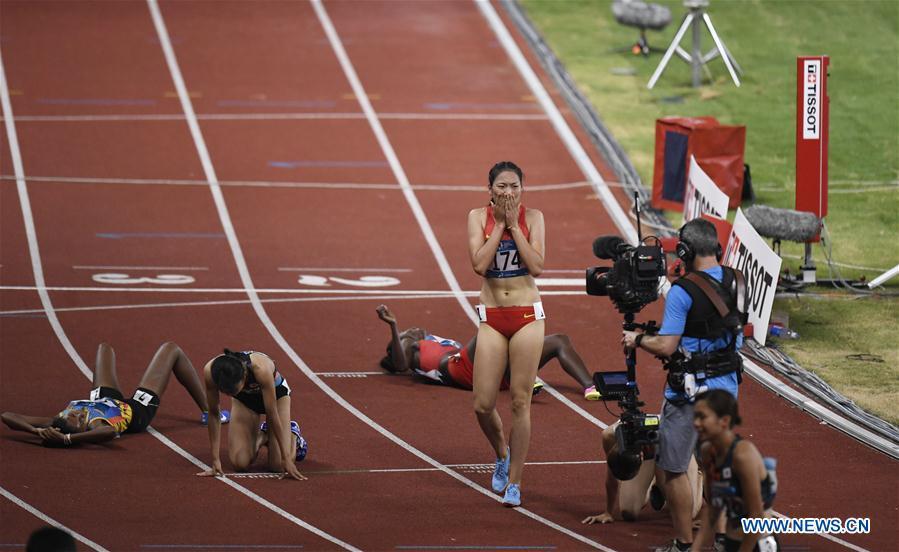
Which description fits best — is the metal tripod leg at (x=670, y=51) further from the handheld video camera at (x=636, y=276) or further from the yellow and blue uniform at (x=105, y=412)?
the handheld video camera at (x=636, y=276)

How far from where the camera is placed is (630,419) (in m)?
8.84

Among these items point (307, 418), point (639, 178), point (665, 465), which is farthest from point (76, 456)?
point (639, 178)

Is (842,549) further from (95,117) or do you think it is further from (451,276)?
(95,117)

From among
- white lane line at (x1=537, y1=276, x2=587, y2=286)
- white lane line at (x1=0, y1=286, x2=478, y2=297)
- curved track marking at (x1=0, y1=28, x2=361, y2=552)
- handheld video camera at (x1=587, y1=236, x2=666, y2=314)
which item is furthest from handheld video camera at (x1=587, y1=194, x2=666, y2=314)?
white lane line at (x1=537, y1=276, x2=587, y2=286)

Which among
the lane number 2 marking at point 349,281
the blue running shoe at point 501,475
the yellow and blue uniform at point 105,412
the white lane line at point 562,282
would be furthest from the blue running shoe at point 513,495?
the lane number 2 marking at point 349,281

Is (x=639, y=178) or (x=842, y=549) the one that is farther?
(x=639, y=178)

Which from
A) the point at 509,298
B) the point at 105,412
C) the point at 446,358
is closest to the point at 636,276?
the point at 509,298

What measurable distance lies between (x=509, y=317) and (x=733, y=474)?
2.46 meters

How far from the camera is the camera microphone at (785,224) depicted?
1470cm

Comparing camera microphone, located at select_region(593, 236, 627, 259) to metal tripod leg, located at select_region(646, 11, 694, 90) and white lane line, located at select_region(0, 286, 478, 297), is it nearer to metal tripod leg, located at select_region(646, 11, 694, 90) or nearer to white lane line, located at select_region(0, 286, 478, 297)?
white lane line, located at select_region(0, 286, 478, 297)

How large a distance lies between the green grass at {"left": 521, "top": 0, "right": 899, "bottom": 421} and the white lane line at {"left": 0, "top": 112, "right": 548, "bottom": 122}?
4.64 ft

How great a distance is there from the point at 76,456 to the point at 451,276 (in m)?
5.99

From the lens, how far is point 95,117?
2162 cm

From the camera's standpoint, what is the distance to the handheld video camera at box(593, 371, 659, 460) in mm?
8844
